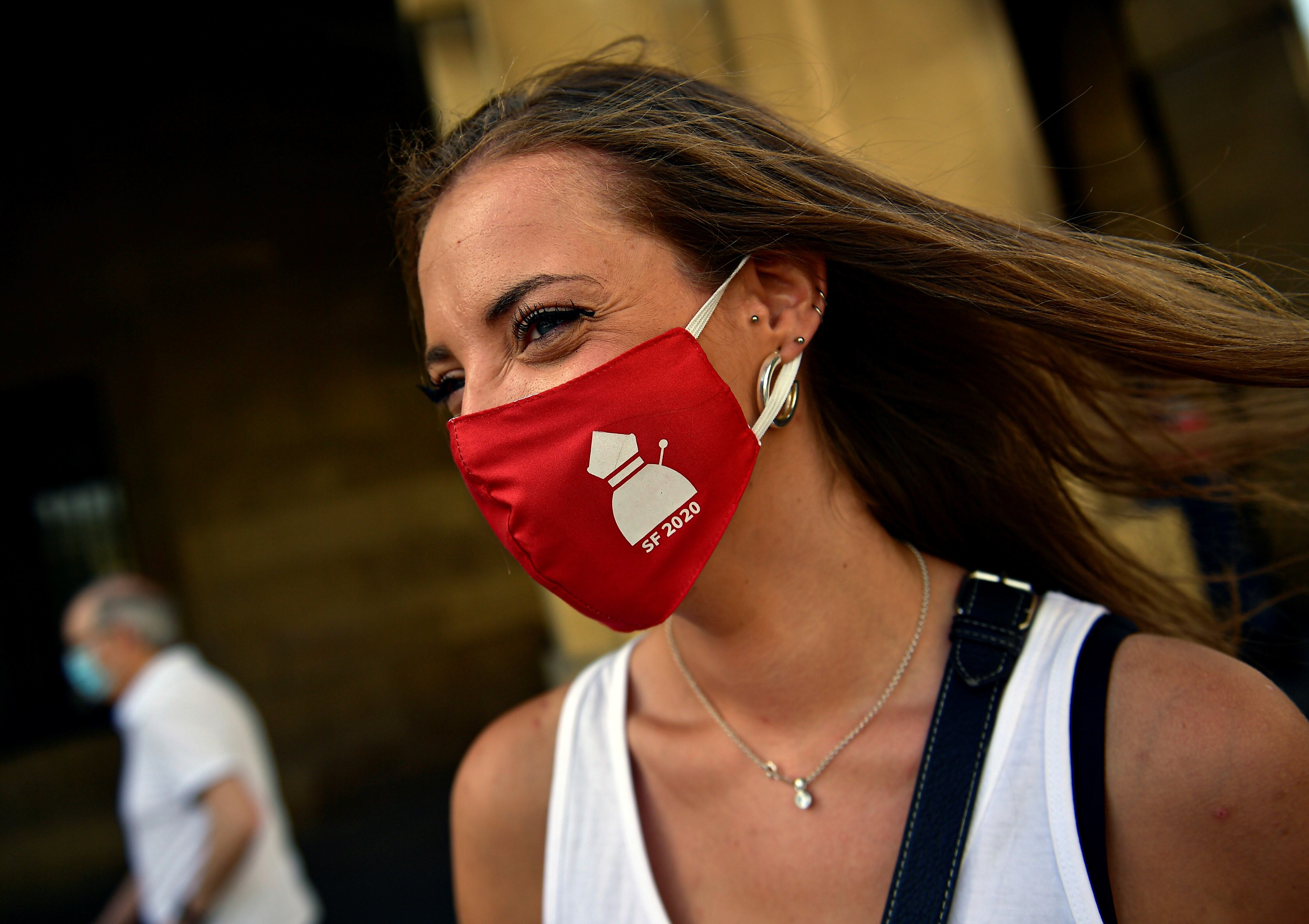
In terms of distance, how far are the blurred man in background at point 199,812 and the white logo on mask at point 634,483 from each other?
8.91 feet

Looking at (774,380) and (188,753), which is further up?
(774,380)

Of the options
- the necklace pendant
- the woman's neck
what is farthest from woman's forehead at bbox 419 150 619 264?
the necklace pendant

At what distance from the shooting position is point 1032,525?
1504 millimetres

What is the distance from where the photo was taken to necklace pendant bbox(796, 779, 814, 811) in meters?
1.27

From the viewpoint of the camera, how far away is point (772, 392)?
1.28m

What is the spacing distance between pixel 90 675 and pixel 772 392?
3680 mm

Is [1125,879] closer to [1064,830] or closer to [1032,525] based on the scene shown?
[1064,830]

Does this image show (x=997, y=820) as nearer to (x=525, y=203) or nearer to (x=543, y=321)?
(x=543, y=321)

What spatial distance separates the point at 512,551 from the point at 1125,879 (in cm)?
84

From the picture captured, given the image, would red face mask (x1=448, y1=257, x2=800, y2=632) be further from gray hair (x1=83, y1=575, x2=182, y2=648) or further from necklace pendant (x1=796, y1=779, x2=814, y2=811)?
gray hair (x1=83, y1=575, x2=182, y2=648)

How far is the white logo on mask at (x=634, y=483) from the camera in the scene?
116 centimetres

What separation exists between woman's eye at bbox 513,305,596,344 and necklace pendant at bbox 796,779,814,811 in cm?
73

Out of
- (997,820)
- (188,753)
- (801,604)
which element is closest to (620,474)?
(801,604)

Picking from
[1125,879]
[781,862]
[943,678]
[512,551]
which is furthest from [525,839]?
[1125,879]
